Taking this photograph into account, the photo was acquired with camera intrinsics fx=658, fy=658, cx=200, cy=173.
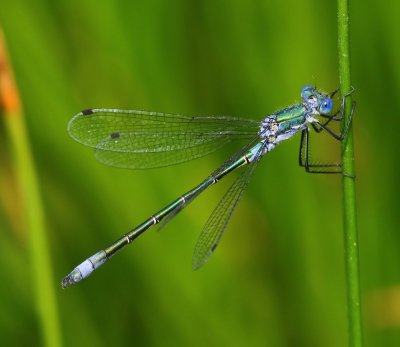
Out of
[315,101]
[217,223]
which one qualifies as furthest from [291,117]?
[217,223]

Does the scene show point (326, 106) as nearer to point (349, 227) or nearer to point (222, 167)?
point (222, 167)

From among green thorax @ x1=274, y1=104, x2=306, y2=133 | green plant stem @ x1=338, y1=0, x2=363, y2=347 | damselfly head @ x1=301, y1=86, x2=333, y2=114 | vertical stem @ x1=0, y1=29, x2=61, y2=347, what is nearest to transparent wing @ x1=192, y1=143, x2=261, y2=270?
green thorax @ x1=274, y1=104, x2=306, y2=133

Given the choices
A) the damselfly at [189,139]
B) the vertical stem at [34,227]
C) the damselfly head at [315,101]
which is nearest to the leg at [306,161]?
the damselfly at [189,139]

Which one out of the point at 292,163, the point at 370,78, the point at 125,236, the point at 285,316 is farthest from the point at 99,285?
the point at 370,78

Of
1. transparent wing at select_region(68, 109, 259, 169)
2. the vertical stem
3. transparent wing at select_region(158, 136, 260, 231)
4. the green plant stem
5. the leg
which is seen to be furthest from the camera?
transparent wing at select_region(68, 109, 259, 169)

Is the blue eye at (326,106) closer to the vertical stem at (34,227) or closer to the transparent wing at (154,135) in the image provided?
the transparent wing at (154,135)

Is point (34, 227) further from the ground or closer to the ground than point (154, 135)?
closer to the ground

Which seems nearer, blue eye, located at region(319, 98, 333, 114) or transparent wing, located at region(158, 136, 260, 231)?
blue eye, located at region(319, 98, 333, 114)

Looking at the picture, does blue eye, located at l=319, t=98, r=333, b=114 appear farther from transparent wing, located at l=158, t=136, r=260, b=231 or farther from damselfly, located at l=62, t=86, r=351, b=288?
transparent wing, located at l=158, t=136, r=260, b=231
